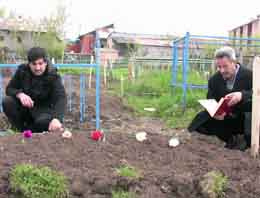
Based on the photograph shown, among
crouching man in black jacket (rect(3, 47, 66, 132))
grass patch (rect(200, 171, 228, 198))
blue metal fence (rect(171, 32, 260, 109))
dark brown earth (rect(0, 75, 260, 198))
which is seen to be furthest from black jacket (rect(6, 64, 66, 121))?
blue metal fence (rect(171, 32, 260, 109))

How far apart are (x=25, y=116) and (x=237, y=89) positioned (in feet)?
8.15

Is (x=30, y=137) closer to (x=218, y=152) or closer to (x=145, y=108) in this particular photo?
(x=218, y=152)

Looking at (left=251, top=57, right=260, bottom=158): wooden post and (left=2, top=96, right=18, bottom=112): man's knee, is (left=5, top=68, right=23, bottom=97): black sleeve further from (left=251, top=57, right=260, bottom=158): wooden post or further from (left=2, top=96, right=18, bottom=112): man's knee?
(left=251, top=57, right=260, bottom=158): wooden post

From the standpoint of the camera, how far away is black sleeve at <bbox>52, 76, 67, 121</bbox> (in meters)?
4.13

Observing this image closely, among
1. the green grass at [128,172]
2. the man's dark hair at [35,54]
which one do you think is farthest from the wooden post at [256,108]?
the man's dark hair at [35,54]

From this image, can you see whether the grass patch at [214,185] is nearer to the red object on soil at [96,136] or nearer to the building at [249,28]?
the red object on soil at [96,136]

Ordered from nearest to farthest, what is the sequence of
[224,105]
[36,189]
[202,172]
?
1. [36,189]
2. [202,172]
3. [224,105]

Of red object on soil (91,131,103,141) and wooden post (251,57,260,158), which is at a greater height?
wooden post (251,57,260,158)

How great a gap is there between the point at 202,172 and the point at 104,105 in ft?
19.3

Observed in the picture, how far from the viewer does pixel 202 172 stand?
246 cm

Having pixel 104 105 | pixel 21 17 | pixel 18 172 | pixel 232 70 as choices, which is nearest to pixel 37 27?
pixel 21 17

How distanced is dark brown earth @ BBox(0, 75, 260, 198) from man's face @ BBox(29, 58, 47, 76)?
3.43 ft

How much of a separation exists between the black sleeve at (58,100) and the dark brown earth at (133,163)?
0.89 meters

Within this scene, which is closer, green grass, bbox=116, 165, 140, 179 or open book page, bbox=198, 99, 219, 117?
green grass, bbox=116, 165, 140, 179
